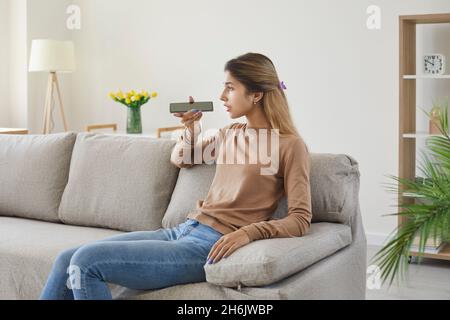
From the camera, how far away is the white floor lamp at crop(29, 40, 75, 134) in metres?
5.16

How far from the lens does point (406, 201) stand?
4.20m

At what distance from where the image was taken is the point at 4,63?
218 inches

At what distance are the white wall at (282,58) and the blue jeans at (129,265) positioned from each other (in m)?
2.45

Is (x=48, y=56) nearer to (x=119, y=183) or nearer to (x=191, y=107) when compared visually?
(x=119, y=183)

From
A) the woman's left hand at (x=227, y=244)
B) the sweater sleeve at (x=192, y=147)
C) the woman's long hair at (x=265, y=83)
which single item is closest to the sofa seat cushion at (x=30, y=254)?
the sweater sleeve at (x=192, y=147)

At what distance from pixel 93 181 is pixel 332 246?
1153mm

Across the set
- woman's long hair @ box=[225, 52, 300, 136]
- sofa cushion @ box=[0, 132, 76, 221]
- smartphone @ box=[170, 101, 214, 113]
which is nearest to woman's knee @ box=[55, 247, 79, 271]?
smartphone @ box=[170, 101, 214, 113]

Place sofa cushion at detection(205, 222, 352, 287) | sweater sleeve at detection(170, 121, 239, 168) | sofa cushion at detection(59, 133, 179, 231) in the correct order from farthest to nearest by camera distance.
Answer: sofa cushion at detection(59, 133, 179, 231) < sweater sleeve at detection(170, 121, 239, 168) < sofa cushion at detection(205, 222, 352, 287)

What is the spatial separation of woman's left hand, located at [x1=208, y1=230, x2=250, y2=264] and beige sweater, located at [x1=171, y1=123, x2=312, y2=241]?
0.11ft

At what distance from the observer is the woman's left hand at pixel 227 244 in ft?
7.04

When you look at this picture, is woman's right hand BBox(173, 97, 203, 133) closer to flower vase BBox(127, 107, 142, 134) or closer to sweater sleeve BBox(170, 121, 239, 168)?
sweater sleeve BBox(170, 121, 239, 168)

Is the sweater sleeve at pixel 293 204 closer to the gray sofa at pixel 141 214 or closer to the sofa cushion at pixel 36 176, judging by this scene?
the gray sofa at pixel 141 214

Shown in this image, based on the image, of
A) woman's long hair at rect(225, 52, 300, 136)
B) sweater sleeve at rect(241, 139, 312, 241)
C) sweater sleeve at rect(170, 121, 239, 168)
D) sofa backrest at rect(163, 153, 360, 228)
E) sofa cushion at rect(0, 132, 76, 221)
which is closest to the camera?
sweater sleeve at rect(241, 139, 312, 241)
